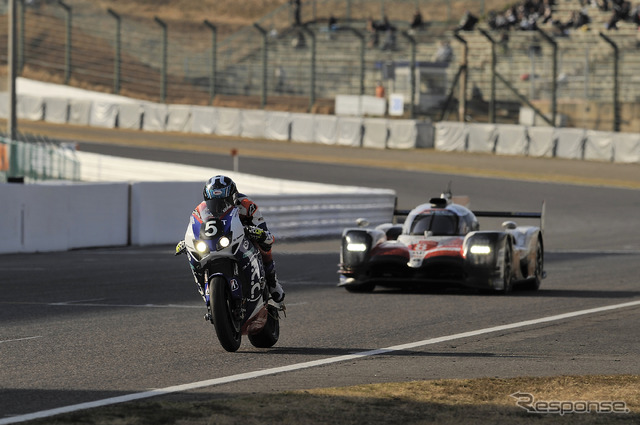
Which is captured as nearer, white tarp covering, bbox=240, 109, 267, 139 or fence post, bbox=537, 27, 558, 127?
fence post, bbox=537, 27, 558, 127

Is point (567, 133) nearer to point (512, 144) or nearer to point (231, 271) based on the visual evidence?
point (512, 144)

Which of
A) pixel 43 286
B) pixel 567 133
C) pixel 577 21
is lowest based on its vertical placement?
pixel 43 286

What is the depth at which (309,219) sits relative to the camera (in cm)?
2477

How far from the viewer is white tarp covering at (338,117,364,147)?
1665 inches

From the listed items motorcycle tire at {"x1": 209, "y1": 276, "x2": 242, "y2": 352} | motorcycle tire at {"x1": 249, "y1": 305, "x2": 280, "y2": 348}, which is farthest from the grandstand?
motorcycle tire at {"x1": 209, "y1": 276, "x2": 242, "y2": 352}

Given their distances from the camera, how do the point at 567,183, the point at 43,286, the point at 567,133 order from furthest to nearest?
the point at 567,133
the point at 567,183
the point at 43,286

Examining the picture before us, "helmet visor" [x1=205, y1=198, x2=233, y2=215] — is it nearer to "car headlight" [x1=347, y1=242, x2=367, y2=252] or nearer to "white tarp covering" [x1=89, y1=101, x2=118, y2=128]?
"car headlight" [x1=347, y1=242, x2=367, y2=252]

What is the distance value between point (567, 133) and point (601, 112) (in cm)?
386

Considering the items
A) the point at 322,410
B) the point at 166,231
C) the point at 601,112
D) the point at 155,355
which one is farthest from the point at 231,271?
the point at 601,112

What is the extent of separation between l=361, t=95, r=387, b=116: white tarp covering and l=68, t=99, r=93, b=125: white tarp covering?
10637mm

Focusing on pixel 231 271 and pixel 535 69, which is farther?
pixel 535 69

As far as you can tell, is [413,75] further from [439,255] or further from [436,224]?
[439,255]

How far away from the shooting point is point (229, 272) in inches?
372

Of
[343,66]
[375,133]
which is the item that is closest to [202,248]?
[375,133]
